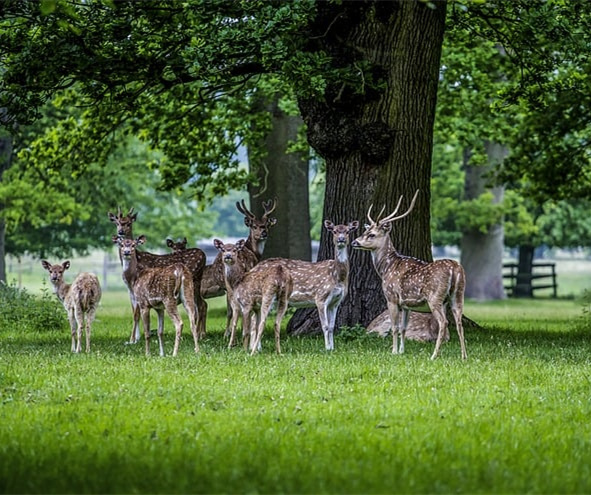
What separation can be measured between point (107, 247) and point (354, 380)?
34298 millimetres

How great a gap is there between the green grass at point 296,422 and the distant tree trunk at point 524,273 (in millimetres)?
31941

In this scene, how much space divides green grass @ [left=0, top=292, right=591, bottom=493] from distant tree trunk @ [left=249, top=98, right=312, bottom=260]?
37.3ft

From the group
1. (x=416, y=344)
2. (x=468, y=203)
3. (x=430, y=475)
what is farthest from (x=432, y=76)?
(x=468, y=203)

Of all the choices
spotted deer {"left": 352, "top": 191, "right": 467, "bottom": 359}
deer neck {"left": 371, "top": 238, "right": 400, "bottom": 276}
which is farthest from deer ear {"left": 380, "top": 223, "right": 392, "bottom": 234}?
deer neck {"left": 371, "top": 238, "right": 400, "bottom": 276}

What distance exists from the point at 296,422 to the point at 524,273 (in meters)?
38.3

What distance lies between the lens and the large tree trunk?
16203 millimetres

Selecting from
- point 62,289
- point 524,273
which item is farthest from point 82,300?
point 524,273

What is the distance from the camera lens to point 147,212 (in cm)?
4728

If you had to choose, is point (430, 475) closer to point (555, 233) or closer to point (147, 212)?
point (555, 233)

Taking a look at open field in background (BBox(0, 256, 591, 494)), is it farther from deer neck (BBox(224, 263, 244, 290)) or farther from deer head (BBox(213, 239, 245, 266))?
deer head (BBox(213, 239, 245, 266))

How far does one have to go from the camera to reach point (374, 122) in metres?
16.3

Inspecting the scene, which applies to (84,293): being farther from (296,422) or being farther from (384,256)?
(296,422)

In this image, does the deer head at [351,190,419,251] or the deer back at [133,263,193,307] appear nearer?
the deer back at [133,263,193,307]

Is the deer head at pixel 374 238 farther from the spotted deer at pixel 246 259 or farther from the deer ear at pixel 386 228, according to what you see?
the spotted deer at pixel 246 259
